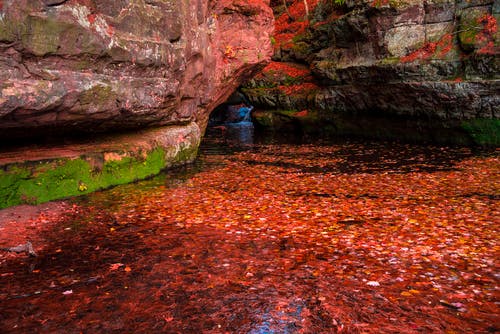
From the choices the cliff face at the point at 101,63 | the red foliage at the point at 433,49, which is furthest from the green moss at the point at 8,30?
the red foliage at the point at 433,49

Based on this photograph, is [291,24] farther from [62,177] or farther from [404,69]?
[62,177]

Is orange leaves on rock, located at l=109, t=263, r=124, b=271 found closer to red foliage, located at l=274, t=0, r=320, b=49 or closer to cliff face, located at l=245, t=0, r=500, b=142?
cliff face, located at l=245, t=0, r=500, b=142

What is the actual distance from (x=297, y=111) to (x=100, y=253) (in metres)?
22.1

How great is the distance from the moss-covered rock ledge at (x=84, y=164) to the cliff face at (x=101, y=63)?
625 mm

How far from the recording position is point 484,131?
58.5ft

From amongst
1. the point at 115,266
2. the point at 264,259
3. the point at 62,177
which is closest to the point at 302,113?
the point at 62,177

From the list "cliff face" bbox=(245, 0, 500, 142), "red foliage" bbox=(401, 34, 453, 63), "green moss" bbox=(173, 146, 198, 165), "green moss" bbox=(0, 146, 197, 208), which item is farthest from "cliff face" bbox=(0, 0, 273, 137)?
"red foliage" bbox=(401, 34, 453, 63)

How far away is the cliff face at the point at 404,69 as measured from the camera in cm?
1752

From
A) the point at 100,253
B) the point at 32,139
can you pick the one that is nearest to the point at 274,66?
the point at 32,139

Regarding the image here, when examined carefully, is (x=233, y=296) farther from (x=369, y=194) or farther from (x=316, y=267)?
(x=369, y=194)

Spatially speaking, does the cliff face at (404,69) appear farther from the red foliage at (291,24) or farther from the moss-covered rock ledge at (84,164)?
the moss-covered rock ledge at (84,164)

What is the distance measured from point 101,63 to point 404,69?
1445 cm

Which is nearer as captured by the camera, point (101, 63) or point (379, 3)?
point (101, 63)

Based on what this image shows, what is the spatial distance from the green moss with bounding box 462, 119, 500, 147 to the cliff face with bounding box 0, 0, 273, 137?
1185 cm
